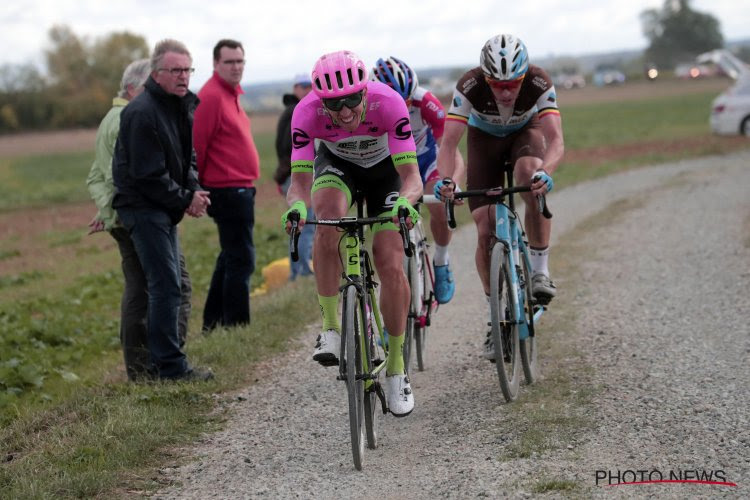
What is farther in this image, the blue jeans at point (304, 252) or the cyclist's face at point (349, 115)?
the blue jeans at point (304, 252)

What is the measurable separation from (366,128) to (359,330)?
4.11 feet

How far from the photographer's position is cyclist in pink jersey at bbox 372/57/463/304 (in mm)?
7674

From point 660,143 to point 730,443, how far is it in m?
28.6

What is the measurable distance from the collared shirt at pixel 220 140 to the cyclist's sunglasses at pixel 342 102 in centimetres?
329

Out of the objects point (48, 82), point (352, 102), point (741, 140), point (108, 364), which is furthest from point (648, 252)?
point (48, 82)

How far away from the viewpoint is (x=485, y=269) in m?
7.40

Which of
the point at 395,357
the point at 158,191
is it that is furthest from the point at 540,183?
the point at 158,191

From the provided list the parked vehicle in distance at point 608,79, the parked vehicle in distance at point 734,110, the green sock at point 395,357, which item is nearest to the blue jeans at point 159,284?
the green sock at point 395,357

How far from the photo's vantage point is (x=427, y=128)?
27.2 ft

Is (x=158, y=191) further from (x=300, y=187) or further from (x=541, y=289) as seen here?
(x=541, y=289)

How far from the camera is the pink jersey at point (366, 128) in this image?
6035 mm

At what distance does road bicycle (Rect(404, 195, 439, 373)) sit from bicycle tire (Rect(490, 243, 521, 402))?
0.84 m

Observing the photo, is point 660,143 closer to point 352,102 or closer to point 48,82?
point 352,102

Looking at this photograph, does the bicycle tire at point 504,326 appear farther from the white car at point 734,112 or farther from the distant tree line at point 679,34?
the distant tree line at point 679,34
